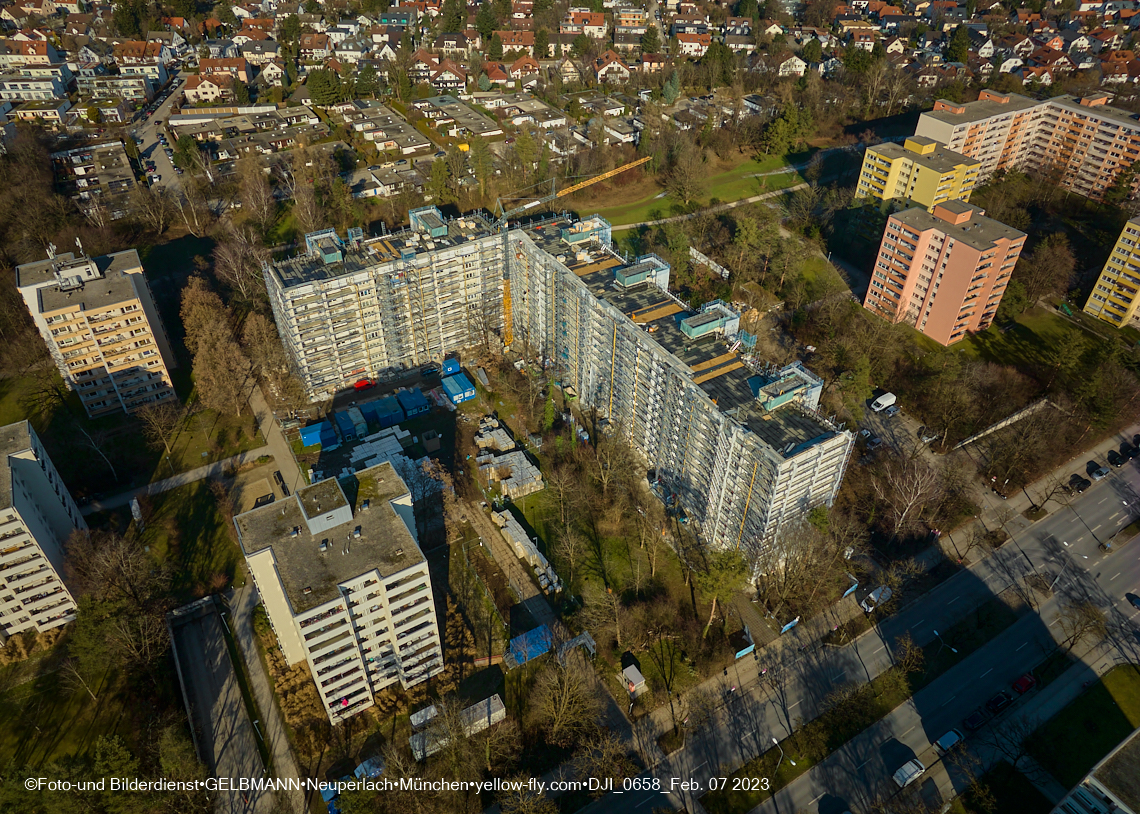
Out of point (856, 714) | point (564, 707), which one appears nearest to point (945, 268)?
point (856, 714)

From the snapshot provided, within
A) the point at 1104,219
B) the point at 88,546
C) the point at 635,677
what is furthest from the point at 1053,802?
the point at 1104,219

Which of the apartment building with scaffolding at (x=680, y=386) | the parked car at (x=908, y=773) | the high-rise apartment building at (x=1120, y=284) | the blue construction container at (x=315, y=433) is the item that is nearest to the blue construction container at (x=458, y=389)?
the apartment building with scaffolding at (x=680, y=386)

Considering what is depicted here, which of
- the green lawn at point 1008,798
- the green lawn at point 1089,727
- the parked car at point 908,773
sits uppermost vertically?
the parked car at point 908,773

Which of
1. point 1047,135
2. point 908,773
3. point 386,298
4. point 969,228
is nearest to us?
point 908,773

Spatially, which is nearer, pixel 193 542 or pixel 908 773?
pixel 908 773

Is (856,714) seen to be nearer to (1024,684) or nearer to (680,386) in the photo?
(1024,684)

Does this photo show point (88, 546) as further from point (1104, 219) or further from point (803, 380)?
point (1104, 219)

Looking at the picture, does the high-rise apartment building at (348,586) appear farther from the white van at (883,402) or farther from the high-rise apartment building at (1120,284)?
the high-rise apartment building at (1120,284)
